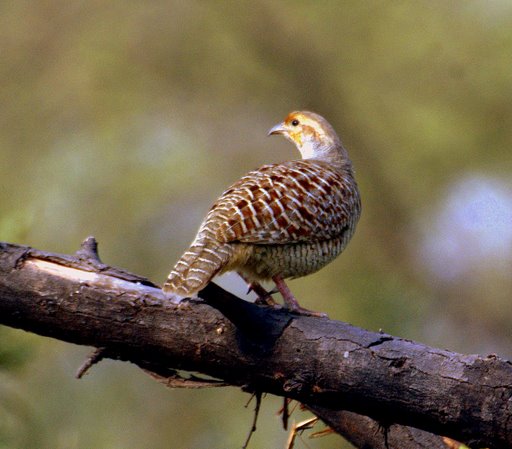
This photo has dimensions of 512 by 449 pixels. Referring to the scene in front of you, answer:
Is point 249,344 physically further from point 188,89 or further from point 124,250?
point 188,89

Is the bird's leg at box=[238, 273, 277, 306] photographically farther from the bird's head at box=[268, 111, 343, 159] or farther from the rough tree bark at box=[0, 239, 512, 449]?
the bird's head at box=[268, 111, 343, 159]

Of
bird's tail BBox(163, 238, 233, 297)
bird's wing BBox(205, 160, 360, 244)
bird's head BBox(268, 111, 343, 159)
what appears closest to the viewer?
bird's tail BBox(163, 238, 233, 297)

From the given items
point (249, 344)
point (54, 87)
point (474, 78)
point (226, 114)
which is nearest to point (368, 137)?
point (474, 78)

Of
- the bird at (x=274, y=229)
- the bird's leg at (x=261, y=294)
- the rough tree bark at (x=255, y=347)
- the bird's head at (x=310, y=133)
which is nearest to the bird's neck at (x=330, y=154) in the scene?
the bird's head at (x=310, y=133)

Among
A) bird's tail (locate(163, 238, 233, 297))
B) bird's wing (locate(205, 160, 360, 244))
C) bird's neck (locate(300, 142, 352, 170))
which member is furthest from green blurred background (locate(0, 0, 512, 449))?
bird's tail (locate(163, 238, 233, 297))

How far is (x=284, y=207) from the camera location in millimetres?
5074

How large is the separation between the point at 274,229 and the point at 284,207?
0.22 meters

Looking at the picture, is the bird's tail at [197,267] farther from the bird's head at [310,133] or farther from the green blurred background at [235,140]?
the green blurred background at [235,140]

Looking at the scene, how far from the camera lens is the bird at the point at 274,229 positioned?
4375mm

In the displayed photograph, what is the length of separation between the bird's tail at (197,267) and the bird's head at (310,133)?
2.83 m

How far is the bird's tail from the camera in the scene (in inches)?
Result: 153

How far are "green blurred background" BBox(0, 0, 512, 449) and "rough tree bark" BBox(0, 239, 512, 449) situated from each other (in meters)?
4.16

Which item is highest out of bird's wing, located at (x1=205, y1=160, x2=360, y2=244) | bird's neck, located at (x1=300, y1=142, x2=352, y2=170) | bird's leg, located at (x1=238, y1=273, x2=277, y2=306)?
bird's neck, located at (x1=300, y1=142, x2=352, y2=170)

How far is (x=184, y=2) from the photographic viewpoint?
1177 centimetres
